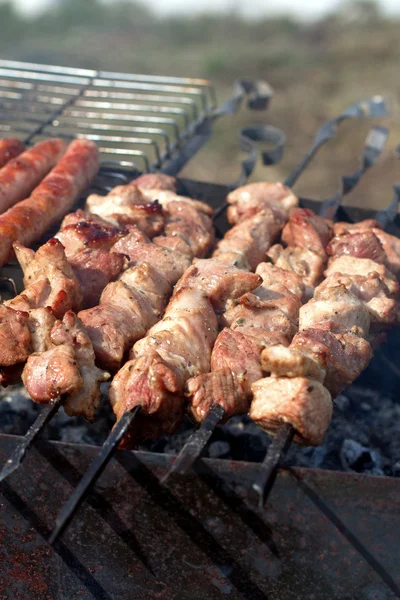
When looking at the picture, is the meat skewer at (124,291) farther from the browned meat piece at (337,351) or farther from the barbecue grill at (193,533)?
the browned meat piece at (337,351)

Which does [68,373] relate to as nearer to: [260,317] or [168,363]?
[168,363]

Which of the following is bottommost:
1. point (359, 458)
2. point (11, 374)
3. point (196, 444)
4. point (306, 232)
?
point (359, 458)

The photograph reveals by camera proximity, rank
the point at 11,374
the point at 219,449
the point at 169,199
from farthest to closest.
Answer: the point at 169,199, the point at 219,449, the point at 11,374

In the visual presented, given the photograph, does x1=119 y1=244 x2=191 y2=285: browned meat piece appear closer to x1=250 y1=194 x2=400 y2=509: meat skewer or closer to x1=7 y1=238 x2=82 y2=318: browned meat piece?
x1=7 y1=238 x2=82 y2=318: browned meat piece

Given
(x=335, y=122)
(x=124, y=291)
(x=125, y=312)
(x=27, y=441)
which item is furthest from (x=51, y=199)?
(x=335, y=122)

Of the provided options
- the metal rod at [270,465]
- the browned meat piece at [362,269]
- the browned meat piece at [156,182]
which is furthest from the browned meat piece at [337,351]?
the browned meat piece at [156,182]
